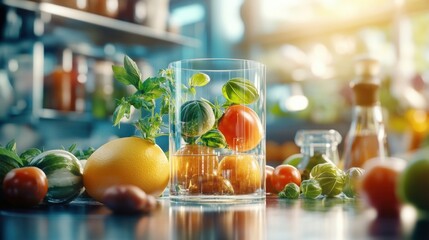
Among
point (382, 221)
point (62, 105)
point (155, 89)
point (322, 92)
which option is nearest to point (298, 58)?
point (322, 92)

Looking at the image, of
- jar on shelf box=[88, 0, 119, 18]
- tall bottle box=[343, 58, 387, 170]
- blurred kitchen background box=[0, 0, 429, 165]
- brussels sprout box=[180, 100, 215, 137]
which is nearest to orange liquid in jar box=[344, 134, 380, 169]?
tall bottle box=[343, 58, 387, 170]

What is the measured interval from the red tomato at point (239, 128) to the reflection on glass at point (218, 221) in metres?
0.09

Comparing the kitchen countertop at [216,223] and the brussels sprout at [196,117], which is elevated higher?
the brussels sprout at [196,117]

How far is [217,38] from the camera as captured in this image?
13.5 ft

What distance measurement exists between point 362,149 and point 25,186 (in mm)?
739

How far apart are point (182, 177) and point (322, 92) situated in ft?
8.54

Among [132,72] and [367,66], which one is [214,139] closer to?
[132,72]

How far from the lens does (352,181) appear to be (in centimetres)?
105

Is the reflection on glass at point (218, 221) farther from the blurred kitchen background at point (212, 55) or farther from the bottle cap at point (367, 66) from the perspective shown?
the blurred kitchen background at point (212, 55)

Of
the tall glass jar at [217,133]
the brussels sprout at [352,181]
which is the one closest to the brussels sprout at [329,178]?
the brussels sprout at [352,181]

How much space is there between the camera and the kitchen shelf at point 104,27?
9.55ft

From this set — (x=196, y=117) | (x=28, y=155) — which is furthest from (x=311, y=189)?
(x=28, y=155)

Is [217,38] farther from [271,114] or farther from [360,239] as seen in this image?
[360,239]

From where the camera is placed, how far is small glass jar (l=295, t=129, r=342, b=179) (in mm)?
1178
